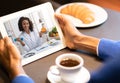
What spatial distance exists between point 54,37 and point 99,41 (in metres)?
0.18

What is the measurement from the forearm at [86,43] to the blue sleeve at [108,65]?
31 millimetres

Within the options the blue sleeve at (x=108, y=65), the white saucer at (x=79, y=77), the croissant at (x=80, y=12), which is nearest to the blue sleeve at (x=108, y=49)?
the blue sleeve at (x=108, y=65)

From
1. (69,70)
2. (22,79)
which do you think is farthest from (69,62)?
(22,79)

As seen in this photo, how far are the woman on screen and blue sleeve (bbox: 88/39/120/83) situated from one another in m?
0.24

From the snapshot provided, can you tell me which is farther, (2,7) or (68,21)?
(2,7)

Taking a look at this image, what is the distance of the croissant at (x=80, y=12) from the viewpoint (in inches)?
43.8

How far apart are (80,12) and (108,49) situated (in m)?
0.32

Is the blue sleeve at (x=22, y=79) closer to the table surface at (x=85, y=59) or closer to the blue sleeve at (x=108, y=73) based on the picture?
the table surface at (x=85, y=59)

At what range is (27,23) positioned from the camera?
0.88 meters

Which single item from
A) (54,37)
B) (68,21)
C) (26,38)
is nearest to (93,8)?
(68,21)

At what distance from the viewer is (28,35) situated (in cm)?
88

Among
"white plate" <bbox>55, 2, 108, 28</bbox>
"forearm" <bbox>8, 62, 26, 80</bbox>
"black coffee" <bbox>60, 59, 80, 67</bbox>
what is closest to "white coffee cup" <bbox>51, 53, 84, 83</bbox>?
"black coffee" <bbox>60, 59, 80, 67</bbox>

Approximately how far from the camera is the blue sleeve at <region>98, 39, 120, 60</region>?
33.0 inches

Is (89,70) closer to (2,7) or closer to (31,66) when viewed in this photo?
(31,66)
